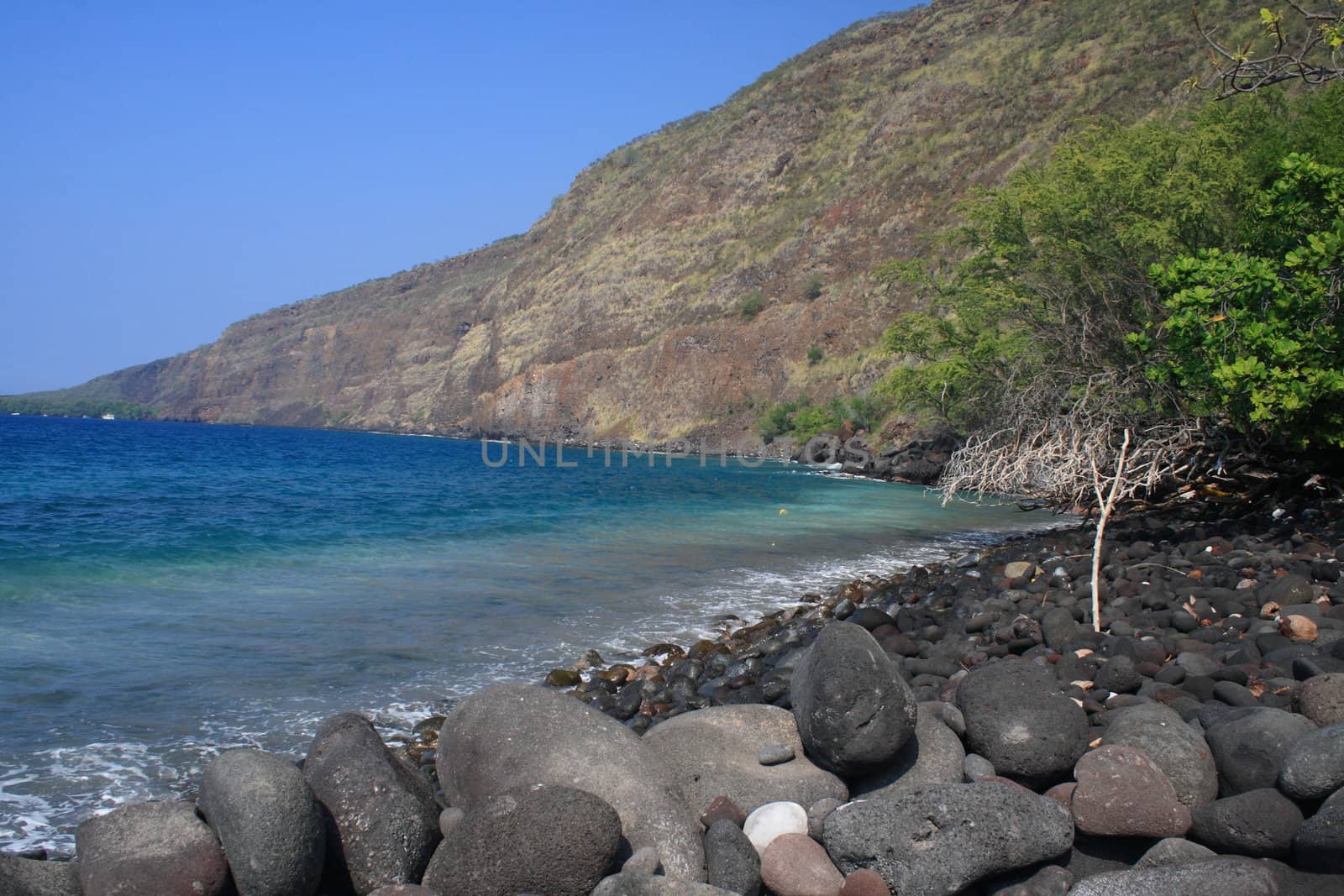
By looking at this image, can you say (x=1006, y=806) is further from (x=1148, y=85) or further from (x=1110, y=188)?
(x=1148, y=85)

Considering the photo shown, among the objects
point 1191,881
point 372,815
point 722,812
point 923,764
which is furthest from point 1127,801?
point 372,815

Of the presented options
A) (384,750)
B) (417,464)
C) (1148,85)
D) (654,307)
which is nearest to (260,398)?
(654,307)

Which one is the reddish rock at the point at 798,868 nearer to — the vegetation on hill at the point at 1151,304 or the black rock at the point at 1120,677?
the black rock at the point at 1120,677

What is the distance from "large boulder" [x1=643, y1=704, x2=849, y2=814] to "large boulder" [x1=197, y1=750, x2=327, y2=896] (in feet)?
6.79

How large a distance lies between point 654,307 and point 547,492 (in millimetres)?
48494

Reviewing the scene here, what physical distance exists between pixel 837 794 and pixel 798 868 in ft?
2.92

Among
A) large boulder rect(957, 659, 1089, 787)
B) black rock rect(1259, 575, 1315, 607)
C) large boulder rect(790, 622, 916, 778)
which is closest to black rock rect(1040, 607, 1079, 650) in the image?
black rock rect(1259, 575, 1315, 607)

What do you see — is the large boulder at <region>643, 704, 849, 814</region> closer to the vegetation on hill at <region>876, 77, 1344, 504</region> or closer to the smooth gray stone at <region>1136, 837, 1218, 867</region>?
the smooth gray stone at <region>1136, 837, 1218, 867</region>

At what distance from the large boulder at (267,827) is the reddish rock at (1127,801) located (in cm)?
393

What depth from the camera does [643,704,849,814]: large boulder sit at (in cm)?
550

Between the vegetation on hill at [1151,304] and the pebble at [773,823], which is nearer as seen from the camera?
the pebble at [773,823]

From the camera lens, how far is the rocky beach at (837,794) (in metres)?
4.41

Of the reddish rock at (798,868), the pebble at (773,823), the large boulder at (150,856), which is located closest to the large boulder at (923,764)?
the pebble at (773,823)

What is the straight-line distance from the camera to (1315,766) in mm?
4406
